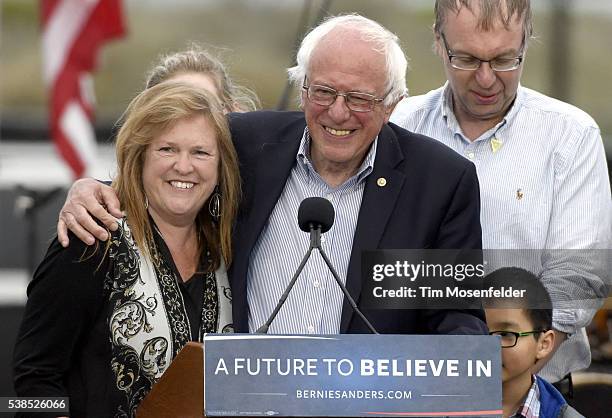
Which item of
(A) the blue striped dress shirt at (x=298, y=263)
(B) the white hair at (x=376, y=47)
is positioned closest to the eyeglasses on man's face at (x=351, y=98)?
(B) the white hair at (x=376, y=47)

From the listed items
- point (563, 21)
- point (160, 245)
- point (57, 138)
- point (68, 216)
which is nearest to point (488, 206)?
point (160, 245)

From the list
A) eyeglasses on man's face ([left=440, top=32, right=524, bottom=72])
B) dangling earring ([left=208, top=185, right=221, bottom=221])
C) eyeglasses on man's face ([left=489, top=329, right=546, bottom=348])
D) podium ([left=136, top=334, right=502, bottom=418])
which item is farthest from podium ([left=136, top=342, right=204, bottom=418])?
eyeglasses on man's face ([left=440, top=32, right=524, bottom=72])

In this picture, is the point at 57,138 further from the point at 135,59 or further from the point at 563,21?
the point at 563,21

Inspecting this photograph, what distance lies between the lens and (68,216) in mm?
2684

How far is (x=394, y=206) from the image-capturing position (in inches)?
111

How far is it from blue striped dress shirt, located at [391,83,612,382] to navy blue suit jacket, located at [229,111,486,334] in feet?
1.02

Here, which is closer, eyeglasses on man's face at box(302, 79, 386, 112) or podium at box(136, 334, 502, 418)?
podium at box(136, 334, 502, 418)

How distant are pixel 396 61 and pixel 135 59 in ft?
17.2

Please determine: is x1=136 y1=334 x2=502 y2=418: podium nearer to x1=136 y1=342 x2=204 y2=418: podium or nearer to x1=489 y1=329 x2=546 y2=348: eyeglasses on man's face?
x1=136 y1=342 x2=204 y2=418: podium

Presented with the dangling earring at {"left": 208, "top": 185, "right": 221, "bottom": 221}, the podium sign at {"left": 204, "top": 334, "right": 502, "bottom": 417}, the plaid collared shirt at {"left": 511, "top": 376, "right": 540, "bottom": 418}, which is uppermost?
the dangling earring at {"left": 208, "top": 185, "right": 221, "bottom": 221}

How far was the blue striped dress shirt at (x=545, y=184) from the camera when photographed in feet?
10.1

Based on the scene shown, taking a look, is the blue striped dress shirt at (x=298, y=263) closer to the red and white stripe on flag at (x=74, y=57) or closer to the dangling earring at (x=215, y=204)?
the dangling earring at (x=215, y=204)

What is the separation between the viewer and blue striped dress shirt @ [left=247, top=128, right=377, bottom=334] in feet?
9.06

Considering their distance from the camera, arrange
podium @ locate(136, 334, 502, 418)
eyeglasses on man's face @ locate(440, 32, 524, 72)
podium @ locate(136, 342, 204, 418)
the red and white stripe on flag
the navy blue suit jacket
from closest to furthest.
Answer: podium @ locate(136, 334, 502, 418) → podium @ locate(136, 342, 204, 418) → the navy blue suit jacket → eyeglasses on man's face @ locate(440, 32, 524, 72) → the red and white stripe on flag
